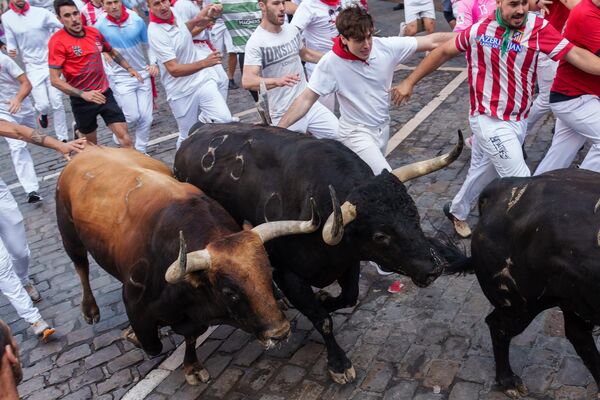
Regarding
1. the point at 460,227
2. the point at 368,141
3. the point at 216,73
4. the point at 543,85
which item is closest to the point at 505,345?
the point at 460,227

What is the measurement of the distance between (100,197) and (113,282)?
1816 millimetres

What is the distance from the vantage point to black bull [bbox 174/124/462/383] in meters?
4.61

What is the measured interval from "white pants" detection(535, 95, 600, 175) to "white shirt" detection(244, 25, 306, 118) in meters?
3.20

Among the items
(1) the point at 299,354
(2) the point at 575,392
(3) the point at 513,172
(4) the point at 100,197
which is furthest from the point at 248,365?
(3) the point at 513,172

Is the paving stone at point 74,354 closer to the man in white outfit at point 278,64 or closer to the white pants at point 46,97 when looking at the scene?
the man in white outfit at point 278,64

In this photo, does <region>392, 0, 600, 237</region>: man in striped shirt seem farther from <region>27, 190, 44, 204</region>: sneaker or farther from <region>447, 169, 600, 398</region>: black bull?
<region>27, 190, 44, 204</region>: sneaker

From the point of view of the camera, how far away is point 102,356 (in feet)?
20.1

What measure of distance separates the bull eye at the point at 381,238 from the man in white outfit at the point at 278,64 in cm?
296

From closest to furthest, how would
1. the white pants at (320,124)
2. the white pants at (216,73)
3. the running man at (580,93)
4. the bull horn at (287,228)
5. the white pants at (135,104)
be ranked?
the bull horn at (287,228) < the running man at (580,93) < the white pants at (320,124) < the white pants at (216,73) < the white pants at (135,104)

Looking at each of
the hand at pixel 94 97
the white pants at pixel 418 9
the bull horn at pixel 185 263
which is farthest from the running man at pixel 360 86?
the white pants at pixel 418 9

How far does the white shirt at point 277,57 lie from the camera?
774 cm

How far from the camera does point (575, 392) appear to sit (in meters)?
4.66

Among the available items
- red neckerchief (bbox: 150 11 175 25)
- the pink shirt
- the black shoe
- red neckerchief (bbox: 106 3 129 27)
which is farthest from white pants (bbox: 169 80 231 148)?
the black shoe

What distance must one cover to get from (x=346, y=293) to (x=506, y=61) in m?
2.58
